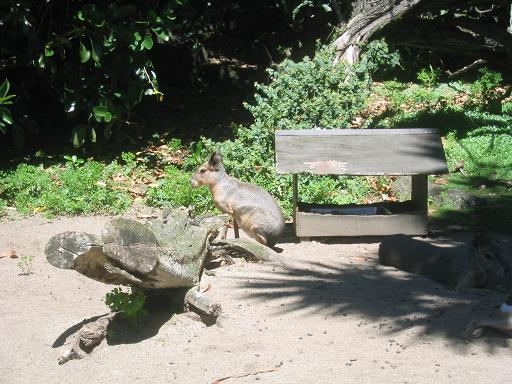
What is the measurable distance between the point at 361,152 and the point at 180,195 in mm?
2296

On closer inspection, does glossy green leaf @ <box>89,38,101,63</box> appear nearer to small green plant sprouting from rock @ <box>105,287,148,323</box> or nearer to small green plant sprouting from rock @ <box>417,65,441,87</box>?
small green plant sprouting from rock @ <box>105,287,148,323</box>

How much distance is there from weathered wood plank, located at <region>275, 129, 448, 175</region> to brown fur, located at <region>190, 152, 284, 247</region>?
0.39 metres

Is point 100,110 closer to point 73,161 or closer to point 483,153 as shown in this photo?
point 73,161

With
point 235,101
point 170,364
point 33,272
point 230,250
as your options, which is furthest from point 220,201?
point 235,101

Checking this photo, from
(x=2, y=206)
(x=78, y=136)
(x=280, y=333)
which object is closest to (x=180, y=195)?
(x=78, y=136)

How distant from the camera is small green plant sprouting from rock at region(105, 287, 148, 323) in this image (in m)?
5.86

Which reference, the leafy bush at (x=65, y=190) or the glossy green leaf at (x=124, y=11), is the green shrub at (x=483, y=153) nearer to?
the leafy bush at (x=65, y=190)

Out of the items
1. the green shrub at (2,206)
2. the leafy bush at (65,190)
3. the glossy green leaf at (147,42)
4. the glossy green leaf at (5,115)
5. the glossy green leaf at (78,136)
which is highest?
the glossy green leaf at (147,42)

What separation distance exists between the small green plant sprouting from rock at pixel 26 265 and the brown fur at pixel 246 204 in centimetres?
198

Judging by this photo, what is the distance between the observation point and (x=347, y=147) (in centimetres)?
853

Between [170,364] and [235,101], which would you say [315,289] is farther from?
[235,101]

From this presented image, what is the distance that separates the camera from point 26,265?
25.8 feet

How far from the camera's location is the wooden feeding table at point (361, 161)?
8305 millimetres

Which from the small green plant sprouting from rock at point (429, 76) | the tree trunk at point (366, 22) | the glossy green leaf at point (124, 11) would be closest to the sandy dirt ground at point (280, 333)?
the glossy green leaf at point (124, 11)
